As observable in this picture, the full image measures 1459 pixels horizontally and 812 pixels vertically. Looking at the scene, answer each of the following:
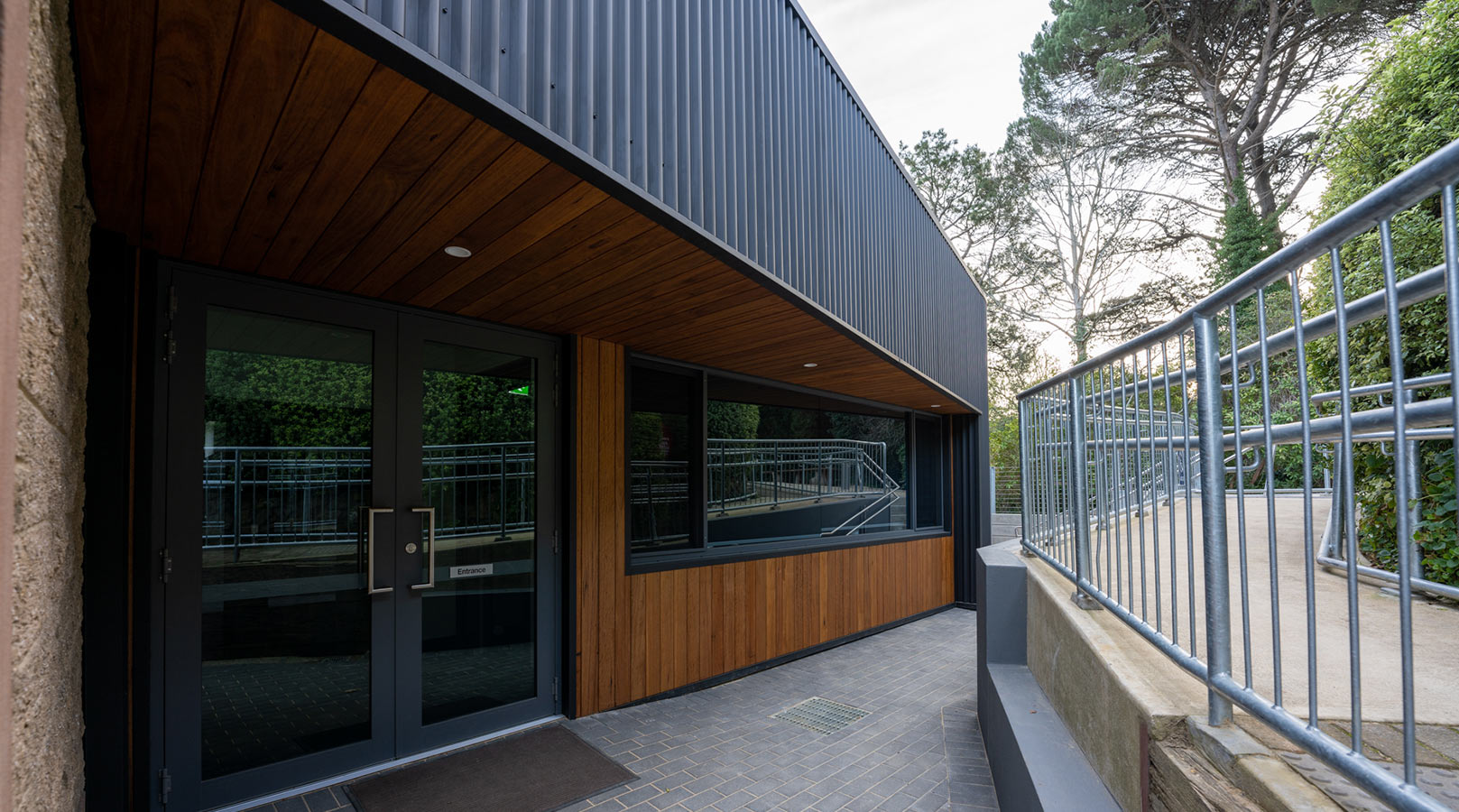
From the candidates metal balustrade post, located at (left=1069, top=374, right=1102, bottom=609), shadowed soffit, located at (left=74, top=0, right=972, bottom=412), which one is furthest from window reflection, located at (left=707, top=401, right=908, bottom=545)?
metal balustrade post, located at (left=1069, top=374, right=1102, bottom=609)

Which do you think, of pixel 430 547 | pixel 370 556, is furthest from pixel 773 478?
pixel 370 556

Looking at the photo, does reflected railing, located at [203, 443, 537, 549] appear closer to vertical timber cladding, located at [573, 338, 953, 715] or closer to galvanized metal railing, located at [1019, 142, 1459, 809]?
vertical timber cladding, located at [573, 338, 953, 715]

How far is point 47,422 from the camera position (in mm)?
1285

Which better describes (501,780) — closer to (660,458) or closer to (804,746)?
(804,746)

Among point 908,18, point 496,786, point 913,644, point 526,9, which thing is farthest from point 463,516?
point 908,18

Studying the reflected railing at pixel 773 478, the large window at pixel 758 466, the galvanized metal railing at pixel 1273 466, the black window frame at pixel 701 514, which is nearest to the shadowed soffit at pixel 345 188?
the black window frame at pixel 701 514

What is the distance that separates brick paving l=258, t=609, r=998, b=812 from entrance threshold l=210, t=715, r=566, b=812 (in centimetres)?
6

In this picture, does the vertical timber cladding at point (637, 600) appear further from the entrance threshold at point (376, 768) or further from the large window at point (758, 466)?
the entrance threshold at point (376, 768)

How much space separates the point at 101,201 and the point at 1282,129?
19.5 metres

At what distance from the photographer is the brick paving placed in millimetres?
3428

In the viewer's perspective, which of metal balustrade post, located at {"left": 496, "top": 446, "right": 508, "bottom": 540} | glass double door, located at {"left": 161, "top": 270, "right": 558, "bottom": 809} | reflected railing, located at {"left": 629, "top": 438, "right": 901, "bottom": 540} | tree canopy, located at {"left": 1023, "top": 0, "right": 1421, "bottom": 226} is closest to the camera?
glass double door, located at {"left": 161, "top": 270, "right": 558, "bottom": 809}

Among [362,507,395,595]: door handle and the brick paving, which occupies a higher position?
[362,507,395,595]: door handle

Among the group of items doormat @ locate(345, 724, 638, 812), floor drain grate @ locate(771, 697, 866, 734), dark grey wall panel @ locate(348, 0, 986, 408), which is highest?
dark grey wall panel @ locate(348, 0, 986, 408)

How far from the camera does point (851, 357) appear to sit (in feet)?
17.7
